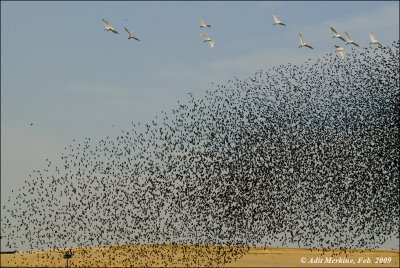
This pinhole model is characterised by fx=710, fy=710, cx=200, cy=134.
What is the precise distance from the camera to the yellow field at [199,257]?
53.3 metres

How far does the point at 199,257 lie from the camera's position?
5706 centimetres

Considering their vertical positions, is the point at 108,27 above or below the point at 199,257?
above

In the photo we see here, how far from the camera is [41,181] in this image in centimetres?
5681

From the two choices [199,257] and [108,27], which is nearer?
[108,27]

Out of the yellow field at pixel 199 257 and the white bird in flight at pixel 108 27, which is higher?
the white bird in flight at pixel 108 27

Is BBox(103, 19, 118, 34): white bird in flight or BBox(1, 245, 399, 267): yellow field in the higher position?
BBox(103, 19, 118, 34): white bird in flight

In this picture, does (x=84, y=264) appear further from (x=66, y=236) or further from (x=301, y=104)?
(x=301, y=104)

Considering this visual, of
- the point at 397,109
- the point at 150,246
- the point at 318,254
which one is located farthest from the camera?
the point at 150,246

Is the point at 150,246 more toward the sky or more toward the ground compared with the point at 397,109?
more toward the ground

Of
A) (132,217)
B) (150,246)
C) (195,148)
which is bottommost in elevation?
(150,246)

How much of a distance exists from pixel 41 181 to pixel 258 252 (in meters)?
19.0

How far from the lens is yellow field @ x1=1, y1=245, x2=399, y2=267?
175 ft

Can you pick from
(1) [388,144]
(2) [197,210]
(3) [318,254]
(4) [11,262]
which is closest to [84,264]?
(4) [11,262]

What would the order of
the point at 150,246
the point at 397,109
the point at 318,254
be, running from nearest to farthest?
1. the point at 397,109
2. the point at 318,254
3. the point at 150,246
